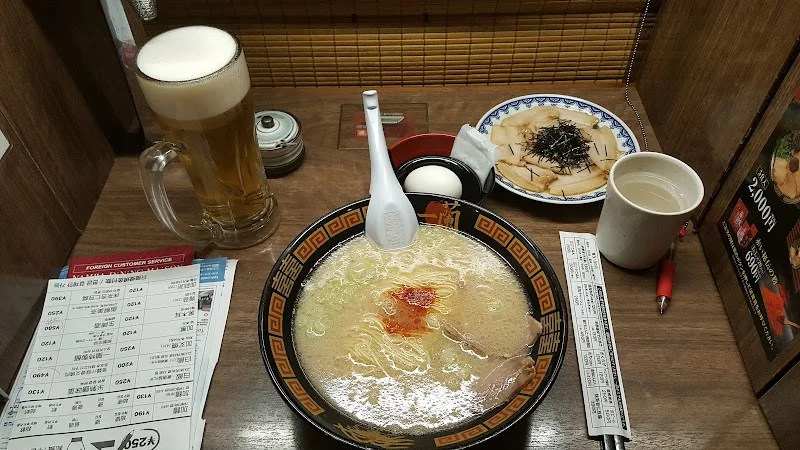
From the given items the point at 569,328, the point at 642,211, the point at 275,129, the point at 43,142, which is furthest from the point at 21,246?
the point at 642,211

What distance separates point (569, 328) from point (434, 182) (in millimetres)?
382

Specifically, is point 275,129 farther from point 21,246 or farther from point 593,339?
point 593,339

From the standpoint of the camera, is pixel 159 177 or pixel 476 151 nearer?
pixel 159 177

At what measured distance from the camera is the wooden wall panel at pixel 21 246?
38.1 inches

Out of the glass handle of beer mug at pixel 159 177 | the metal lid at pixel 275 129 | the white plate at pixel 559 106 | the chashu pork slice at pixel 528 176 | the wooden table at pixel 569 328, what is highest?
the glass handle of beer mug at pixel 159 177

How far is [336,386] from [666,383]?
1.82ft

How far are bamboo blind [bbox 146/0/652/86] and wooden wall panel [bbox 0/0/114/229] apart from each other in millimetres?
317

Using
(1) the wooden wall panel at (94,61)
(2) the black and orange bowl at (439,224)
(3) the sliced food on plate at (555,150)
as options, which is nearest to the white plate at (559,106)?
(3) the sliced food on plate at (555,150)

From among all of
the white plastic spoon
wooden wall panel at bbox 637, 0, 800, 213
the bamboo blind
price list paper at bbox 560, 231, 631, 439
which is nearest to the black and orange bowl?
the white plastic spoon

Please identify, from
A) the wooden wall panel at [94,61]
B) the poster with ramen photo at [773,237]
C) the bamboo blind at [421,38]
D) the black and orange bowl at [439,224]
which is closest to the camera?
the black and orange bowl at [439,224]

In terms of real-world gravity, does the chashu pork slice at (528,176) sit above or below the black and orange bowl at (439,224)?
below

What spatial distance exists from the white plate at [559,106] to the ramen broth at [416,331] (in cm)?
24

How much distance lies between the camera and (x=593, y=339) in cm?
100

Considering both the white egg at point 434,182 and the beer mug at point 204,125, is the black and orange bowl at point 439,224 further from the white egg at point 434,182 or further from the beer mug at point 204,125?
the beer mug at point 204,125
